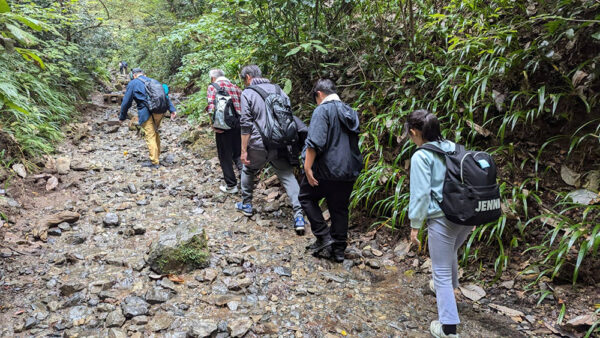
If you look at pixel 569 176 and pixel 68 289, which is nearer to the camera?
pixel 68 289

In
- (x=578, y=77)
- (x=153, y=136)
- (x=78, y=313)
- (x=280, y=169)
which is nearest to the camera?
(x=78, y=313)

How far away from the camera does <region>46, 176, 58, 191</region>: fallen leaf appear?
6094mm

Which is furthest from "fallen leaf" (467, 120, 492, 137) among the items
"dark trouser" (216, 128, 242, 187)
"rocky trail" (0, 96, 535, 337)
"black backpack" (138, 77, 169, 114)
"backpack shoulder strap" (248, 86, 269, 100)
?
"black backpack" (138, 77, 169, 114)

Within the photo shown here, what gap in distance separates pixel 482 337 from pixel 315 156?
2295 mm

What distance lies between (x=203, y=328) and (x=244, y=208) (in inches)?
107

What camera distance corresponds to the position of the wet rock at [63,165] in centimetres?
679

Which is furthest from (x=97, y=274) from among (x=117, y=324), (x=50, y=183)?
(x=50, y=183)

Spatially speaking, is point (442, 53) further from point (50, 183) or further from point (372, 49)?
point (50, 183)

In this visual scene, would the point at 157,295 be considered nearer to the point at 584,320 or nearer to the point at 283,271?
the point at 283,271

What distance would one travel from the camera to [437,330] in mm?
2893

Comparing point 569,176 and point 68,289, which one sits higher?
point 569,176

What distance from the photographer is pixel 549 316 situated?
309 centimetres

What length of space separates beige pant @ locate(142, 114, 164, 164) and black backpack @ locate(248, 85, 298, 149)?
387 cm

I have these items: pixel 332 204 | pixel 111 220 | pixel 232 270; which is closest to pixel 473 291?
pixel 332 204
